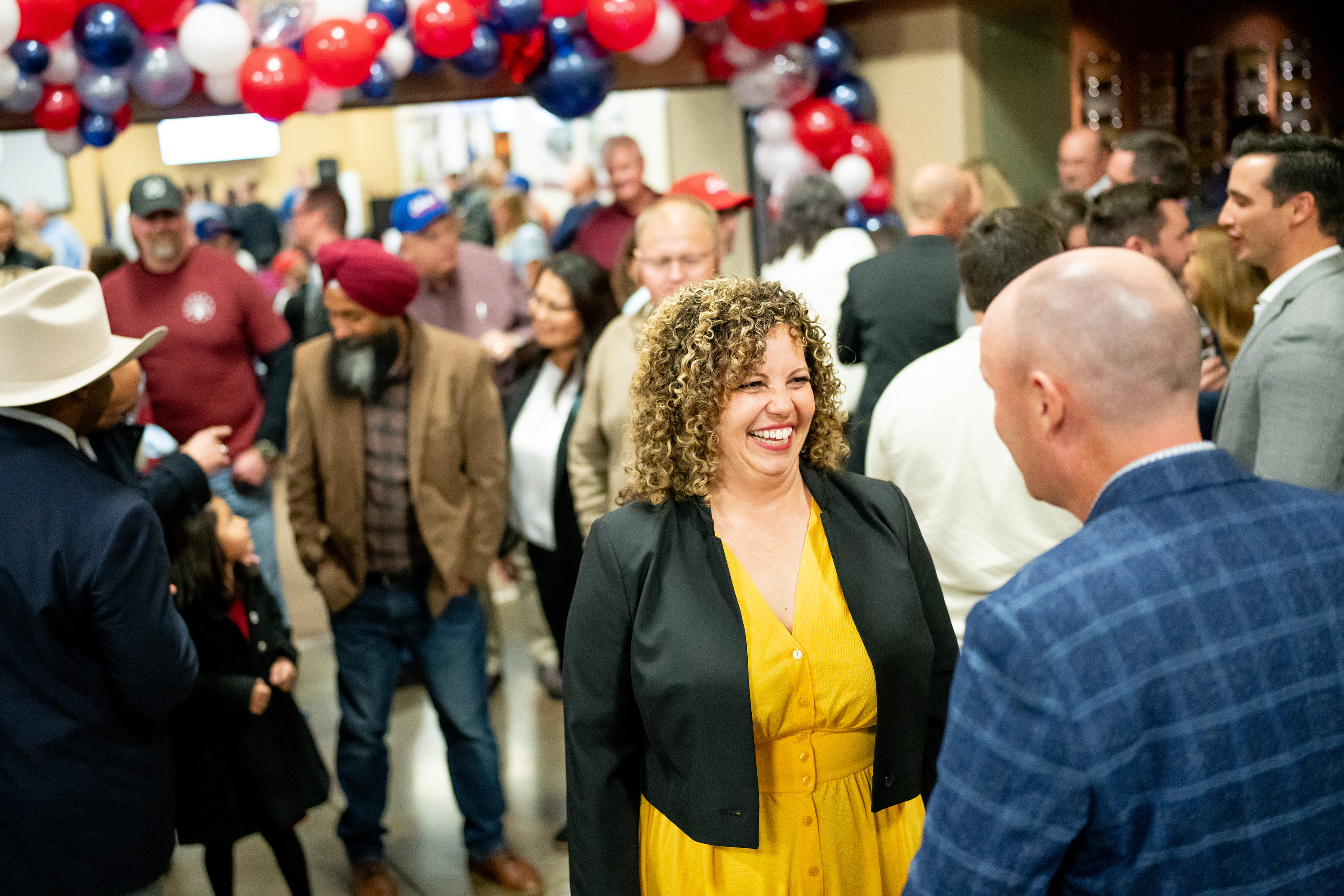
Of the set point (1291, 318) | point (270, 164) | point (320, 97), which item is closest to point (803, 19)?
point (320, 97)

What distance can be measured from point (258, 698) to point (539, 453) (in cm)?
112

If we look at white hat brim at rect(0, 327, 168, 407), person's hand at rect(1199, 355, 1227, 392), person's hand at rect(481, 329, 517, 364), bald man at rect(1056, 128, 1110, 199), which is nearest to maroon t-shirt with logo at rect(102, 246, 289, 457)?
person's hand at rect(481, 329, 517, 364)

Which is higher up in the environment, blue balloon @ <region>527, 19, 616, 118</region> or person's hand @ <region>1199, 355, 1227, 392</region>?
blue balloon @ <region>527, 19, 616, 118</region>

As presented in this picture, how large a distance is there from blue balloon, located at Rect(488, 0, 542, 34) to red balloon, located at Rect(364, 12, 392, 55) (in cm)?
44

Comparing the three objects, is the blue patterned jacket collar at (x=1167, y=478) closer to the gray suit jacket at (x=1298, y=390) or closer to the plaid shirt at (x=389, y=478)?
the gray suit jacket at (x=1298, y=390)

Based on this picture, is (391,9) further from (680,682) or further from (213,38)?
(680,682)

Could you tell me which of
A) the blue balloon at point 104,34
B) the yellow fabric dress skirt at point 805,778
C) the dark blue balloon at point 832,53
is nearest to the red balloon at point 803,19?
the dark blue balloon at point 832,53

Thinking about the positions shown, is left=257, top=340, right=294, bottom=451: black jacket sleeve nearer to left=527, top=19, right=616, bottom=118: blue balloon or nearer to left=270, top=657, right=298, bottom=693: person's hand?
left=270, top=657, right=298, bottom=693: person's hand

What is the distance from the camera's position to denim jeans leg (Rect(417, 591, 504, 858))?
10.7 feet

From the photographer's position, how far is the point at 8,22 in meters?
4.06

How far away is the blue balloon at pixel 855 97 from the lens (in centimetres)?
645

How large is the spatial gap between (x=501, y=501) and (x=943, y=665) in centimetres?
168

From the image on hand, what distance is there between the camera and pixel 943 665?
1.94 m

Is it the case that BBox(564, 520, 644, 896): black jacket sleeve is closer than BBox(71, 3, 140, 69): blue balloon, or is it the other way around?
BBox(564, 520, 644, 896): black jacket sleeve
